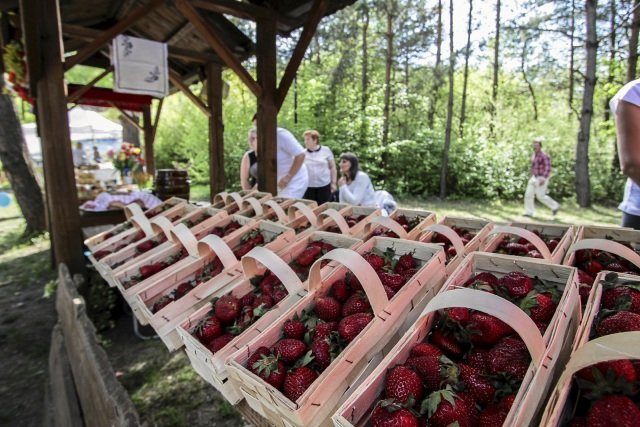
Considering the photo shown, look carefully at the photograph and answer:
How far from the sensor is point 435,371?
2.77 feet

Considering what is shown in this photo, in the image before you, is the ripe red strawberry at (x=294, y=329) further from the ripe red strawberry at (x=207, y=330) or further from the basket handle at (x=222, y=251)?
the basket handle at (x=222, y=251)

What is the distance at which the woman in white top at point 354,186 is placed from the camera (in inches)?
175

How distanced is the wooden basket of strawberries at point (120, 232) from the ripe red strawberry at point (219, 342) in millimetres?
1604

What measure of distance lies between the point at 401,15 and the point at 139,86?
1247 centimetres

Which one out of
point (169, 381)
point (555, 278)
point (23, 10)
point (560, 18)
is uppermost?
point (560, 18)

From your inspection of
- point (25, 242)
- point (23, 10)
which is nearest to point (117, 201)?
point (23, 10)

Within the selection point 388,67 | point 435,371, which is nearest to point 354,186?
point 435,371

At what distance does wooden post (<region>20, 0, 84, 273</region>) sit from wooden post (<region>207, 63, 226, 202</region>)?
295 cm

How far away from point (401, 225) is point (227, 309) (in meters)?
1.01

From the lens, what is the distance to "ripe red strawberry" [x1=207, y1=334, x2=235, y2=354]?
1.21 metres

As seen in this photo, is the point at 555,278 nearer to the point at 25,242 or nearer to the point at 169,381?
the point at 169,381

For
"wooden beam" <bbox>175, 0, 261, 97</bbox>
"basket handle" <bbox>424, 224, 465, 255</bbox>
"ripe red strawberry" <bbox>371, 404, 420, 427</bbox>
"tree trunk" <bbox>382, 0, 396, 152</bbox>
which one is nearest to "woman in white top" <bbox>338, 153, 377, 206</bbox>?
"wooden beam" <bbox>175, 0, 261, 97</bbox>

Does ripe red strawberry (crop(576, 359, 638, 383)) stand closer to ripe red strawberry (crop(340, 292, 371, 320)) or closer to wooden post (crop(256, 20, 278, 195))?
ripe red strawberry (crop(340, 292, 371, 320))

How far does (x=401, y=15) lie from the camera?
14.0 m
